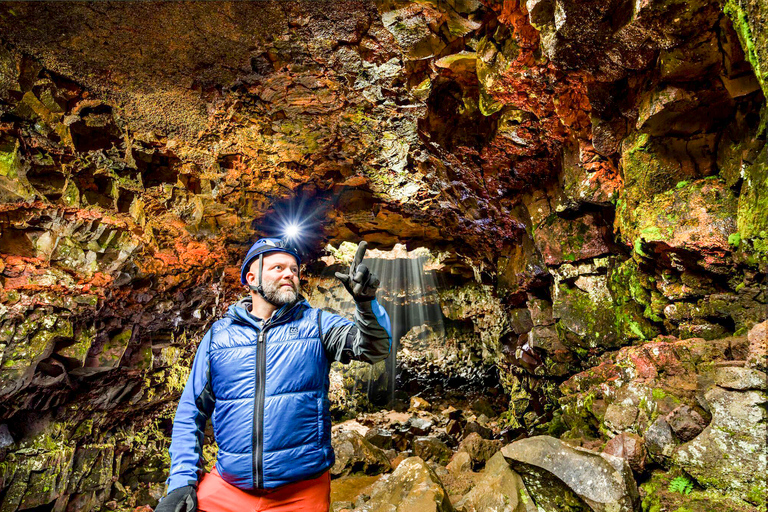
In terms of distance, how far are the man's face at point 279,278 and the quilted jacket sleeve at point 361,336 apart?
0.31 metres

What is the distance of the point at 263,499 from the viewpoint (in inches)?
82.4

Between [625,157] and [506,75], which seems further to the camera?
[506,75]

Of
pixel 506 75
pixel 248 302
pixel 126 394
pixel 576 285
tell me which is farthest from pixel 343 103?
pixel 126 394

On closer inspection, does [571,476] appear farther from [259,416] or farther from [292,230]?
[292,230]

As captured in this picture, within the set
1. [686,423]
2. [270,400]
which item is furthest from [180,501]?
[686,423]

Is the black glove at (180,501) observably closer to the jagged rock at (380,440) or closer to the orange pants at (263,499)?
the orange pants at (263,499)

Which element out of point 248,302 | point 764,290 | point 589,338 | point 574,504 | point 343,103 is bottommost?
point 574,504

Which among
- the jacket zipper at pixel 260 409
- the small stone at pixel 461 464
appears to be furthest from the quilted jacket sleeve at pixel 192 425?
the small stone at pixel 461 464

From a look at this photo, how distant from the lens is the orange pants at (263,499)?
2.08m

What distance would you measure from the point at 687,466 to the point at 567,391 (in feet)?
8.08

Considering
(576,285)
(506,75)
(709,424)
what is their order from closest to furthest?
(709,424), (506,75), (576,285)

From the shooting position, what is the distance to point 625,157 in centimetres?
338

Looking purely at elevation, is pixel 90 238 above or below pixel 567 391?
above

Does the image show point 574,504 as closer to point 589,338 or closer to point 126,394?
point 589,338
